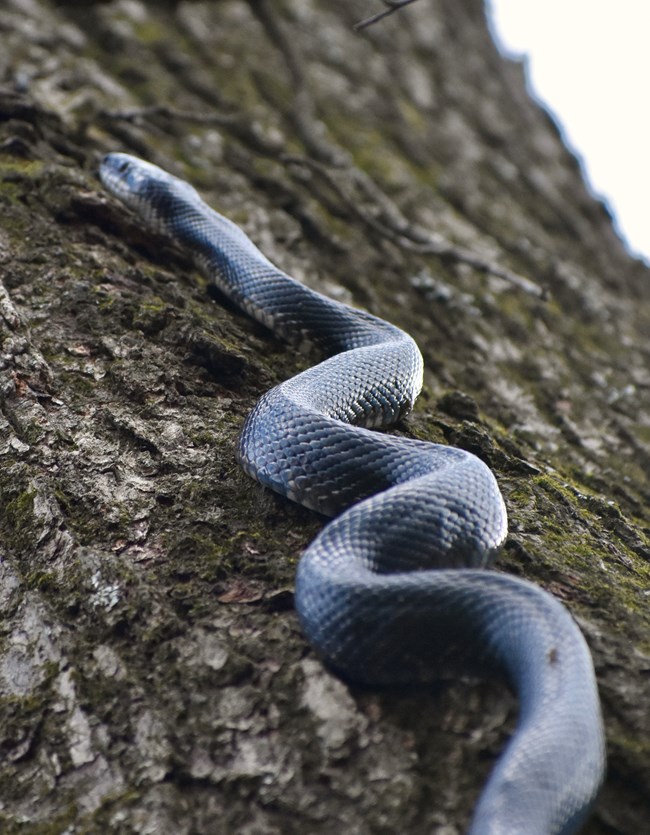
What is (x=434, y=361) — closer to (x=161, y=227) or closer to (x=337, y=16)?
(x=161, y=227)

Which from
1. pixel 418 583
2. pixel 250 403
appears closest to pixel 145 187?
pixel 250 403

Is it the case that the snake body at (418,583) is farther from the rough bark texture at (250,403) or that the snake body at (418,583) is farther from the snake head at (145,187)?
the snake head at (145,187)

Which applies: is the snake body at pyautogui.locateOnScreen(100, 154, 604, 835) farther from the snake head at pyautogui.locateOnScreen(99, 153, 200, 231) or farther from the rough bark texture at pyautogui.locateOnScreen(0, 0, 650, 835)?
the snake head at pyautogui.locateOnScreen(99, 153, 200, 231)

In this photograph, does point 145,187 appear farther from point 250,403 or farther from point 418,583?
point 418,583

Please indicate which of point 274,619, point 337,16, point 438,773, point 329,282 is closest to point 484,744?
point 438,773

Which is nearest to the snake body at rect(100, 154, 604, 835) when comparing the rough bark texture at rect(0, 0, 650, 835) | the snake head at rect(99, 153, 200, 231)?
the rough bark texture at rect(0, 0, 650, 835)

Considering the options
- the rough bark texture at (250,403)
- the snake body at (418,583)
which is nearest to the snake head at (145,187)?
the rough bark texture at (250,403)
